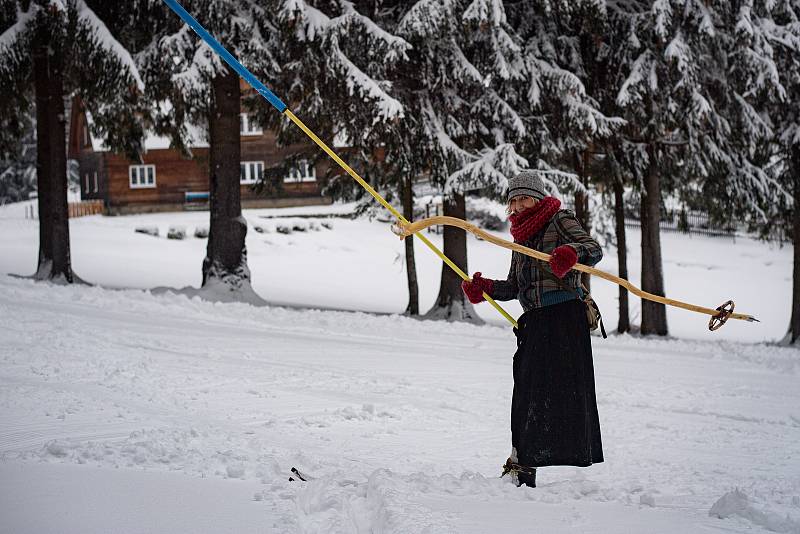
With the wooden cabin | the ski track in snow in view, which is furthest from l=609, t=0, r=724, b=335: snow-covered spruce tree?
the wooden cabin

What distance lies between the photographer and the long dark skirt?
17.2 ft

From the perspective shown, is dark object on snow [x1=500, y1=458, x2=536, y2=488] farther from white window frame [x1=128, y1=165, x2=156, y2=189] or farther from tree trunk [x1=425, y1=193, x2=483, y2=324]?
white window frame [x1=128, y1=165, x2=156, y2=189]

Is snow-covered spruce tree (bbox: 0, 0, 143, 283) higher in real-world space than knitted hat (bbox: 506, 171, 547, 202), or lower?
higher

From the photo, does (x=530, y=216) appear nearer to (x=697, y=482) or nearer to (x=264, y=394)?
(x=697, y=482)

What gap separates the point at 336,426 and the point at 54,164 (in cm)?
1176

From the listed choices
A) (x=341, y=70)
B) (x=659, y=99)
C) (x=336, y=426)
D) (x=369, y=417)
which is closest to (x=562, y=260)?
(x=336, y=426)

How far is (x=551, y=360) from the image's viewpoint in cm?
527

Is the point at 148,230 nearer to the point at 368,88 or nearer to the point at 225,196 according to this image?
the point at 225,196

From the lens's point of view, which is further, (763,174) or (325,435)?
(763,174)

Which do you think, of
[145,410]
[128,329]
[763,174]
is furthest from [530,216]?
[763,174]

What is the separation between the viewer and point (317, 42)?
559 inches

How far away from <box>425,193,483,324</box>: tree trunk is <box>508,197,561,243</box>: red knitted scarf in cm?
1111

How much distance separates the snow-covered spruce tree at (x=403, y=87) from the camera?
1391cm

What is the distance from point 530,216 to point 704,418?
4109mm
